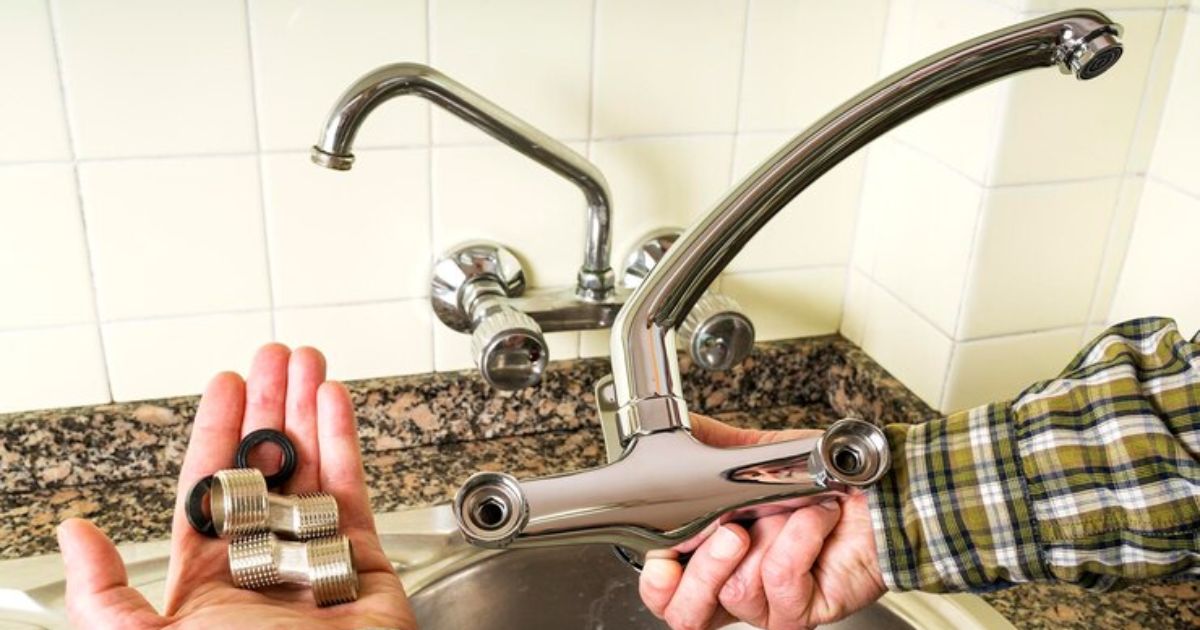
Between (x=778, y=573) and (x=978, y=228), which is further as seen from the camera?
(x=978, y=228)

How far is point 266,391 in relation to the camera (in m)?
0.75

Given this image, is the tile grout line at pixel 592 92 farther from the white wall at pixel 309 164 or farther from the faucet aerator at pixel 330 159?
the faucet aerator at pixel 330 159

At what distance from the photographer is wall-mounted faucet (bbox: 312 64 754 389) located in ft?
2.42

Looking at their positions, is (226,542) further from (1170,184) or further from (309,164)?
(1170,184)

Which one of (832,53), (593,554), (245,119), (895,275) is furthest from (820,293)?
(245,119)

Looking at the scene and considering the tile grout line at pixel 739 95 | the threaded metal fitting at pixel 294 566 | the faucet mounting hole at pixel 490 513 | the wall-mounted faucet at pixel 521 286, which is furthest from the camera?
the tile grout line at pixel 739 95

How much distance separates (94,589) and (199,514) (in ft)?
0.32

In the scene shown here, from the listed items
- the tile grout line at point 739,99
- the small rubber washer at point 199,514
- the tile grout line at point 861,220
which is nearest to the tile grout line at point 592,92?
the tile grout line at point 739,99

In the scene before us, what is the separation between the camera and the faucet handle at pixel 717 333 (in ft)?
2.86

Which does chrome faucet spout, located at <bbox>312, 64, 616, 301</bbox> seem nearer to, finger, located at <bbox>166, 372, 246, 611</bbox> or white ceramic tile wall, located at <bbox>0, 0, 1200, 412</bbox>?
white ceramic tile wall, located at <bbox>0, 0, 1200, 412</bbox>

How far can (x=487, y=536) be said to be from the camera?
0.53 m

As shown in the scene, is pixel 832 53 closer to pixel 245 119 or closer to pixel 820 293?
pixel 820 293

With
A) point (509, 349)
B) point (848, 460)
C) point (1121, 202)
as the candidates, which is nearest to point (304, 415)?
point (509, 349)

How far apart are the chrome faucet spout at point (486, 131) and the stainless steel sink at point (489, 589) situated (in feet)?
0.68
